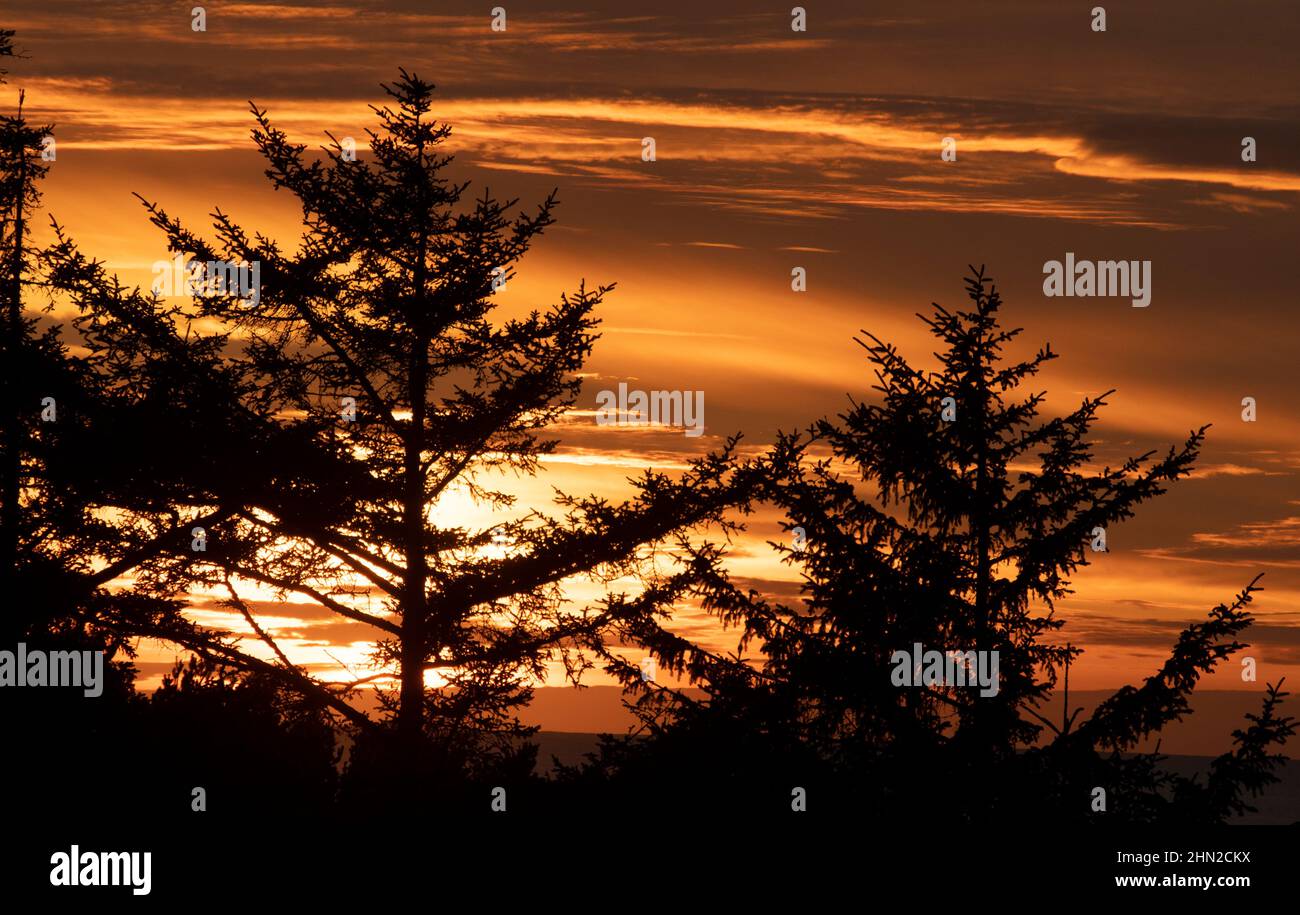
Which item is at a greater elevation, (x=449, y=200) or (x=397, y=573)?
(x=449, y=200)

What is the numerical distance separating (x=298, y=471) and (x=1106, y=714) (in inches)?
508

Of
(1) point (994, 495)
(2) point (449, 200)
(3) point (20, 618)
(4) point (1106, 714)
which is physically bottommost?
(4) point (1106, 714)

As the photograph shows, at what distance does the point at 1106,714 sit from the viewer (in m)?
21.8

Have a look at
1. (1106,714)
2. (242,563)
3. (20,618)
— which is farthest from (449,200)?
(1106,714)
